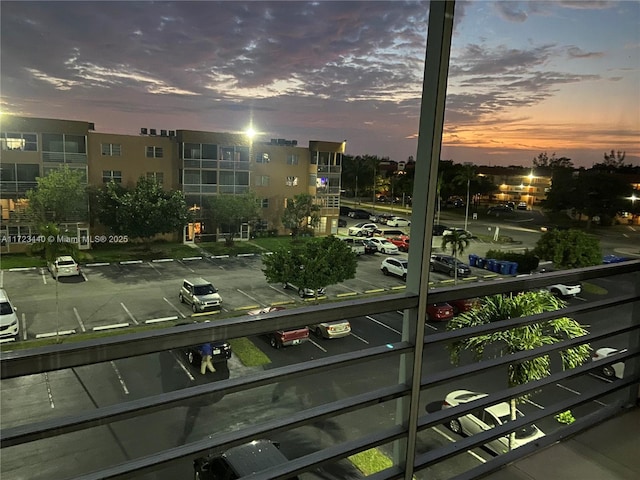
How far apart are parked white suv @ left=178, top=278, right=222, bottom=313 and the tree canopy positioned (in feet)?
2.10

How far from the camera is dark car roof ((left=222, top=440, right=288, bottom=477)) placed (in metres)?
1.98

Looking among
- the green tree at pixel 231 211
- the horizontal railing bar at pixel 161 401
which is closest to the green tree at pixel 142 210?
the green tree at pixel 231 211

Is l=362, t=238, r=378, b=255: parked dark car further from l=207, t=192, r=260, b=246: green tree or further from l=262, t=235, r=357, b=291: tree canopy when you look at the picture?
l=207, t=192, r=260, b=246: green tree

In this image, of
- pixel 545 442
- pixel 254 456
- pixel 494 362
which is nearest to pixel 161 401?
pixel 494 362

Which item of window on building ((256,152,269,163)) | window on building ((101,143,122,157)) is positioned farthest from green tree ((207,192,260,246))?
window on building ((101,143,122,157))

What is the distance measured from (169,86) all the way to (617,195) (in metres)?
4.35

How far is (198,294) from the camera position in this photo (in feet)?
13.8

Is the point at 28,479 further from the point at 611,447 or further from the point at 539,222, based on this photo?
the point at 539,222

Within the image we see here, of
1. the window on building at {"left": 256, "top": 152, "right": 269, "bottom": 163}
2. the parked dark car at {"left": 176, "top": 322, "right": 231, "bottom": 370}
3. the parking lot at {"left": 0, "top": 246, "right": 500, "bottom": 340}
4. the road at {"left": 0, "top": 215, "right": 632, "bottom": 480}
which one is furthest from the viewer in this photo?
the window on building at {"left": 256, "top": 152, "right": 269, "bottom": 163}

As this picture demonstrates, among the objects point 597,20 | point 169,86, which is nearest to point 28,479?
point 169,86

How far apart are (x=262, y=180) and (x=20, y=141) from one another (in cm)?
198

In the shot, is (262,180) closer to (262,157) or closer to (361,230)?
(262,157)

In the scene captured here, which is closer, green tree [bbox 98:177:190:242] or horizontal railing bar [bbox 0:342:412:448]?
horizontal railing bar [bbox 0:342:412:448]

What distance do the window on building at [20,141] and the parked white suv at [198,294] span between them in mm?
1768
